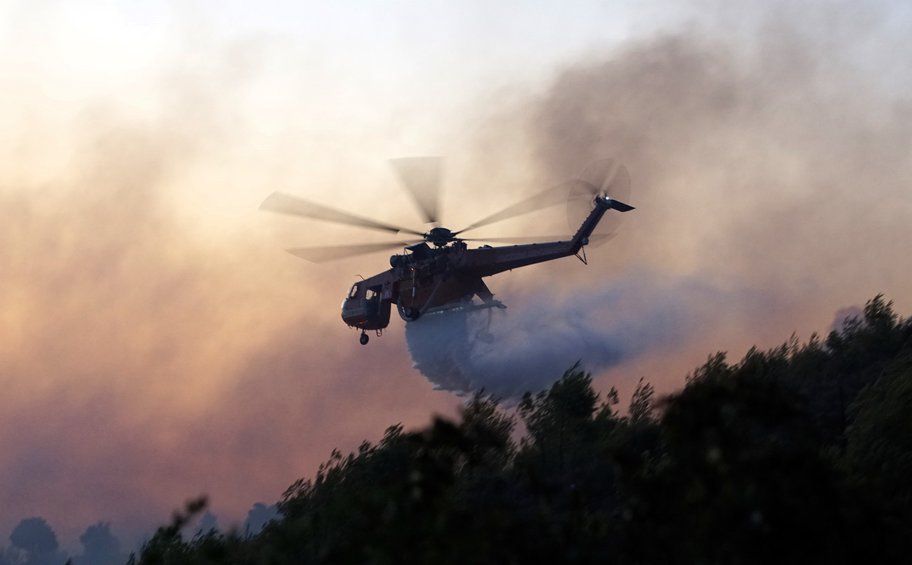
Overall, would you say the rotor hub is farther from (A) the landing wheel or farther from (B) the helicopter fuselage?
(A) the landing wheel

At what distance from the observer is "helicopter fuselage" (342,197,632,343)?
6162 cm

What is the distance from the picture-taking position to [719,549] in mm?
20203

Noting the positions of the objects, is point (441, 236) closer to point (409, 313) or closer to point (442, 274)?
point (442, 274)

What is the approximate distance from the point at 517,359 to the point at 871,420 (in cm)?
3118

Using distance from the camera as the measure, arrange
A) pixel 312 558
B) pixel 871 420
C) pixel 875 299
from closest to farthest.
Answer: pixel 312 558 → pixel 871 420 → pixel 875 299

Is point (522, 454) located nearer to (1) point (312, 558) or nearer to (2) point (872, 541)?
(1) point (312, 558)

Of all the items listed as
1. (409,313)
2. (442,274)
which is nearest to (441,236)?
(442,274)

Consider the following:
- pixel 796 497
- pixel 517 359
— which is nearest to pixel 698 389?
pixel 796 497

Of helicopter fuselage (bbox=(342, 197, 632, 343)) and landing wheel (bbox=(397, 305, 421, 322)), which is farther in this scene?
landing wheel (bbox=(397, 305, 421, 322))

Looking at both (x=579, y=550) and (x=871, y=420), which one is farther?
(x=871, y=420)

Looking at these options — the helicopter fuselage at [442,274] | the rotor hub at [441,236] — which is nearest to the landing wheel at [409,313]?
the helicopter fuselage at [442,274]

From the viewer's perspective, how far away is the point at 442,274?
64.8 m

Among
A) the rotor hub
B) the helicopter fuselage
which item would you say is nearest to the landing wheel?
the helicopter fuselage

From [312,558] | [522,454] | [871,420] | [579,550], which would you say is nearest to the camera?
[579,550]
